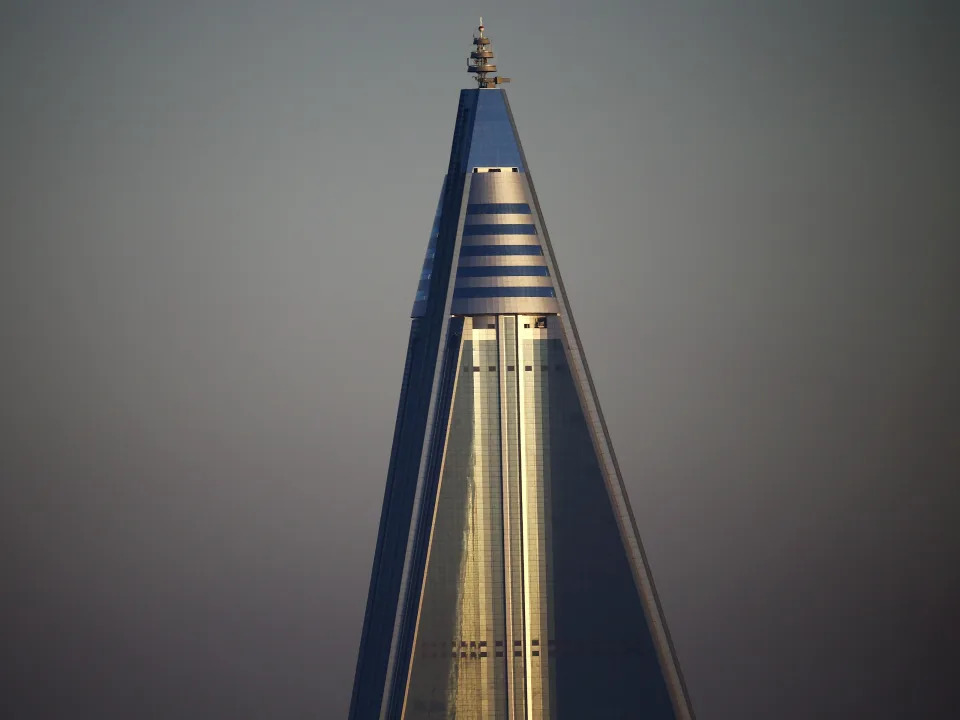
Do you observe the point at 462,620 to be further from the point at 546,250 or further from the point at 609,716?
the point at 546,250

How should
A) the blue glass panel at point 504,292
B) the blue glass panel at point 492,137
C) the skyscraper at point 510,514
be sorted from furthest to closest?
the blue glass panel at point 492,137 < the blue glass panel at point 504,292 < the skyscraper at point 510,514

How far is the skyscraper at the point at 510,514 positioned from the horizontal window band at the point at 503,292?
0.02 meters

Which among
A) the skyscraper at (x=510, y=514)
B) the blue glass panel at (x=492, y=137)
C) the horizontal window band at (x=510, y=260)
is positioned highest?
the blue glass panel at (x=492, y=137)

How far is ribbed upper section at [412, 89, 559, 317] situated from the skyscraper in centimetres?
2

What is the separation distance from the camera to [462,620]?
32938mm

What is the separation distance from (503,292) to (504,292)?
0.05 ft

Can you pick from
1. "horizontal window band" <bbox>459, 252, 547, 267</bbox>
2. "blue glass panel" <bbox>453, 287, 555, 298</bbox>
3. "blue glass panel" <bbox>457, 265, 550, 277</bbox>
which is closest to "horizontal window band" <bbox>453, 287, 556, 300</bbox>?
"blue glass panel" <bbox>453, 287, 555, 298</bbox>

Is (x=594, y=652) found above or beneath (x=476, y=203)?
beneath

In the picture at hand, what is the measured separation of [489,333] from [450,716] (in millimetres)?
5288

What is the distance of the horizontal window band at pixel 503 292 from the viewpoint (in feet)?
108

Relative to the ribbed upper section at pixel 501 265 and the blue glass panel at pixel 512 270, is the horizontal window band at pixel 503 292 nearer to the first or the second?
the ribbed upper section at pixel 501 265

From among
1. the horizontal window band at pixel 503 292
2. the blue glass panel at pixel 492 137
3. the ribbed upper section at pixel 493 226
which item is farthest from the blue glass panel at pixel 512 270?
the blue glass panel at pixel 492 137

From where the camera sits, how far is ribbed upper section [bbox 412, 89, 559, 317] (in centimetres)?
3291

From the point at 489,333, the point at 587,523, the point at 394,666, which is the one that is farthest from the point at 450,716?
the point at 489,333
